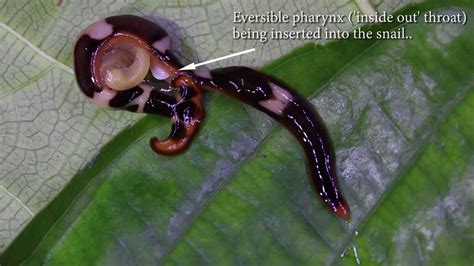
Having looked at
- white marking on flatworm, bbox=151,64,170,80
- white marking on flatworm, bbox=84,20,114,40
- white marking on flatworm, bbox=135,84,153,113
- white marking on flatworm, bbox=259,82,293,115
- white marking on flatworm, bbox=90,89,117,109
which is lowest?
white marking on flatworm, bbox=90,89,117,109

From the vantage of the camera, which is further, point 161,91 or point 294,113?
point 161,91

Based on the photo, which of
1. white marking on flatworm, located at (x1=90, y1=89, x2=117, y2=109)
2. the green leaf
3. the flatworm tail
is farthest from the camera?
white marking on flatworm, located at (x1=90, y1=89, x2=117, y2=109)

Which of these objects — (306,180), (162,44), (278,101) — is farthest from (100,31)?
(306,180)

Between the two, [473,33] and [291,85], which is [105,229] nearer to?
[291,85]

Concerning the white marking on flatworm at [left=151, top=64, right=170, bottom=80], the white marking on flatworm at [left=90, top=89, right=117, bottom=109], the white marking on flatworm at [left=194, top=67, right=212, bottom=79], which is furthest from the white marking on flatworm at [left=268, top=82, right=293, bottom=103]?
the white marking on flatworm at [left=90, top=89, right=117, bottom=109]

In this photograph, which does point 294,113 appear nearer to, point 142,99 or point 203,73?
point 203,73

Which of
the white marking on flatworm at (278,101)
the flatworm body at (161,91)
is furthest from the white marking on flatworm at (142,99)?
the white marking on flatworm at (278,101)

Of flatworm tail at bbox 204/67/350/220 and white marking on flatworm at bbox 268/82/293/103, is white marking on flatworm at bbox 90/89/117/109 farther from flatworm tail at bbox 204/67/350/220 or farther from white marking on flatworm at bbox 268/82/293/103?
white marking on flatworm at bbox 268/82/293/103
